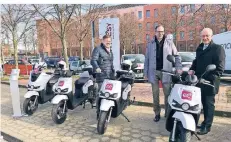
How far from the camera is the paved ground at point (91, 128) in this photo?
3.76 meters

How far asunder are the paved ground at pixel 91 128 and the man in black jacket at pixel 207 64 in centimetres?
36

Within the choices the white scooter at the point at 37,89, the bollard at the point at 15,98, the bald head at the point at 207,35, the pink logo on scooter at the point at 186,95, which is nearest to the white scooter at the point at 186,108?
the pink logo on scooter at the point at 186,95

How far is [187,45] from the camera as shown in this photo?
125 feet

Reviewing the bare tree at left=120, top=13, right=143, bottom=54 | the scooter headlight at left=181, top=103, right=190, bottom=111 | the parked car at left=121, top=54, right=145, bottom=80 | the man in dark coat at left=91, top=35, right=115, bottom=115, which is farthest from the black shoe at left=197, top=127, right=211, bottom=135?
the bare tree at left=120, top=13, right=143, bottom=54

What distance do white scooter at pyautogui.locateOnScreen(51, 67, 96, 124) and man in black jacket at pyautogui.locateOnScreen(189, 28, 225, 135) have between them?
266cm

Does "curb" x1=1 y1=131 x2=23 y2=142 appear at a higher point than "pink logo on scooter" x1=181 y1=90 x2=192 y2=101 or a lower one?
lower

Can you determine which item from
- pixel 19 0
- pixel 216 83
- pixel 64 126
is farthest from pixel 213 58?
pixel 19 0

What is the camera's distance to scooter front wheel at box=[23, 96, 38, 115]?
5.32m

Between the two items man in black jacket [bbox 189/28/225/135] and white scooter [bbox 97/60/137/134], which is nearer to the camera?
man in black jacket [bbox 189/28/225/135]

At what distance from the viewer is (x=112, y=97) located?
13.2ft

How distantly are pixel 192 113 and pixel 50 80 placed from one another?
3948 mm

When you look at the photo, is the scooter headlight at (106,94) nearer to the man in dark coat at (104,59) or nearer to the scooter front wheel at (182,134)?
the man in dark coat at (104,59)

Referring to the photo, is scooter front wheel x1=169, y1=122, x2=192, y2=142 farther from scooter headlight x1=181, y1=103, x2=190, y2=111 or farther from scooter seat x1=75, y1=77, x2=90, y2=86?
scooter seat x1=75, y1=77, x2=90, y2=86

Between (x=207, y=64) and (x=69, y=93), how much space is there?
113 inches
